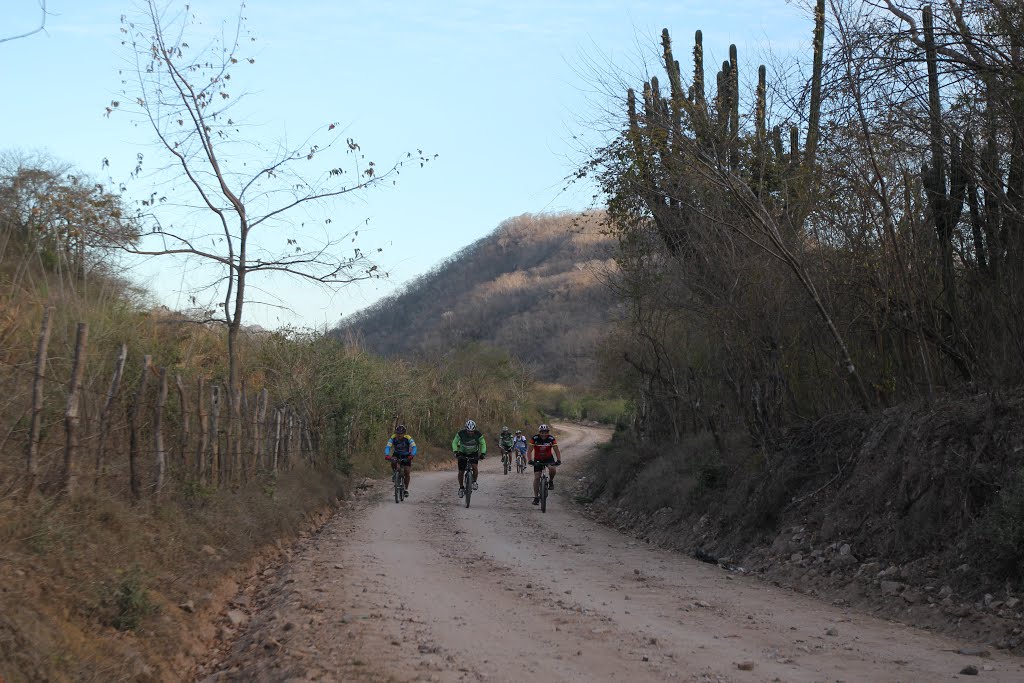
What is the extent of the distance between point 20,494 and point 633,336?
19347 millimetres

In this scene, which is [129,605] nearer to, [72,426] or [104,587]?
[104,587]

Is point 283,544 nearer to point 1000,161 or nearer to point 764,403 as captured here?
point 764,403

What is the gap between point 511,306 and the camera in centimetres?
14250

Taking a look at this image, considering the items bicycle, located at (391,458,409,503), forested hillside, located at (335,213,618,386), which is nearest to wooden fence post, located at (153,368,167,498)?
bicycle, located at (391,458,409,503)

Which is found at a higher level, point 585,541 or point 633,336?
point 633,336

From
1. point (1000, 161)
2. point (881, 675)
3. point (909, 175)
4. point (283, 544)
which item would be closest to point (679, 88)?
point (909, 175)

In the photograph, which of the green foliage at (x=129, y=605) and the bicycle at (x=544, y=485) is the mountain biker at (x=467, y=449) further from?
the green foliage at (x=129, y=605)

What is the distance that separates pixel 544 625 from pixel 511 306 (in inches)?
5271

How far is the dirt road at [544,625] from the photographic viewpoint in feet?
23.6

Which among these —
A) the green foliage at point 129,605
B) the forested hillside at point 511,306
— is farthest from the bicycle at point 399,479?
the forested hillside at point 511,306

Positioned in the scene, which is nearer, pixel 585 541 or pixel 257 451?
pixel 585 541

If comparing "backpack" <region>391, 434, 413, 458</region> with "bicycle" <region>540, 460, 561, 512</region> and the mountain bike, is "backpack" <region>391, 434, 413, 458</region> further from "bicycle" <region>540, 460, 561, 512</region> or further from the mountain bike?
"bicycle" <region>540, 460, 561, 512</region>

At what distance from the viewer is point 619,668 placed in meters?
7.16

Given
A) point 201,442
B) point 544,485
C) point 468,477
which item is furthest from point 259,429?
point 544,485
